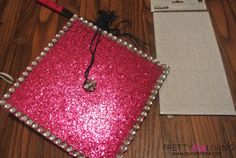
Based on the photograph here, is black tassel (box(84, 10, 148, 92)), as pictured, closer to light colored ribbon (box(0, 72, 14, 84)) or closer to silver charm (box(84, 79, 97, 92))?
silver charm (box(84, 79, 97, 92))

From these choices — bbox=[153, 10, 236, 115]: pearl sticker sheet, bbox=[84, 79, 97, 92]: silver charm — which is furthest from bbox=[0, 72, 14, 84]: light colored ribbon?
bbox=[153, 10, 236, 115]: pearl sticker sheet

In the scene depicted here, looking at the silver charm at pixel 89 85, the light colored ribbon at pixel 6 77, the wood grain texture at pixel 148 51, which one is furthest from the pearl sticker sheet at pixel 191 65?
the light colored ribbon at pixel 6 77

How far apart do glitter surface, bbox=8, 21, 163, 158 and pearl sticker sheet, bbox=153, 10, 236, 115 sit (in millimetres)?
58

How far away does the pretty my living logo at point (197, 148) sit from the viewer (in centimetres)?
55

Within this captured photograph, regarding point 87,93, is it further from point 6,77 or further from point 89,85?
point 6,77

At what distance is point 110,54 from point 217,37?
0.31 m

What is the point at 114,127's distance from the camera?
57 cm

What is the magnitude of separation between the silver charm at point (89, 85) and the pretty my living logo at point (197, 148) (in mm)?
208

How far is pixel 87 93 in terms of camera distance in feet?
1.97

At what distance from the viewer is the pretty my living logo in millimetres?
552

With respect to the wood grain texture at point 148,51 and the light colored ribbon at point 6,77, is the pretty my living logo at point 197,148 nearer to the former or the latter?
the wood grain texture at point 148,51

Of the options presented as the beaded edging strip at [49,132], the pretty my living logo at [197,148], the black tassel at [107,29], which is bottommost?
the pretty my living logo at [197,148]

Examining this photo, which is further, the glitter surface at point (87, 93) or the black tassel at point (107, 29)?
the black tassel at point (107, 29)

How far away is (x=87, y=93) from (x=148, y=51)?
21 cm
